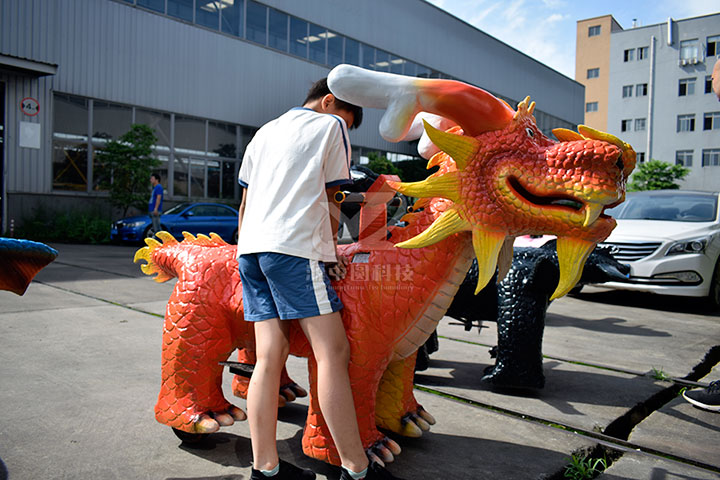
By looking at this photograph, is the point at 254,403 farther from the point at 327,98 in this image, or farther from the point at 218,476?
the point at 327,98

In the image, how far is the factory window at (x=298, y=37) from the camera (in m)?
17.4

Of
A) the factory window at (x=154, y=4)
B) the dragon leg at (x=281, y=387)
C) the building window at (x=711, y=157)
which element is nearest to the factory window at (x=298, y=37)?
the factory window at (x=154, y=4)

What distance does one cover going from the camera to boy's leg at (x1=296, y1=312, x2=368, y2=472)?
1.77 m

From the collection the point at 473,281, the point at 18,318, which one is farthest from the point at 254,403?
the point at 18,318

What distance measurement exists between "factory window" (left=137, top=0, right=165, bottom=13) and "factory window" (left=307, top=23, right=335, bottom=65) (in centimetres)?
511

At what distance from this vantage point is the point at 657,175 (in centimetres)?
3031

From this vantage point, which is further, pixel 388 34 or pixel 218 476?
pixel 388 34

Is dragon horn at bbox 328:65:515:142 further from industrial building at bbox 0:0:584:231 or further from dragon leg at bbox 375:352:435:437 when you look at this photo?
industrial building at bbox 0:0:584:231

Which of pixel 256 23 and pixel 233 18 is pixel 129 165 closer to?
pixel 233 18

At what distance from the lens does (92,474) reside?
197 centimetres

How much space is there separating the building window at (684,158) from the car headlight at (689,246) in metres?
35.5

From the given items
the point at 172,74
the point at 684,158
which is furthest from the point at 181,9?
the point at 684,158

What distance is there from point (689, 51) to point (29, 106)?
40704 millimetres

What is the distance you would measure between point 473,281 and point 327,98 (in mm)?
1565
